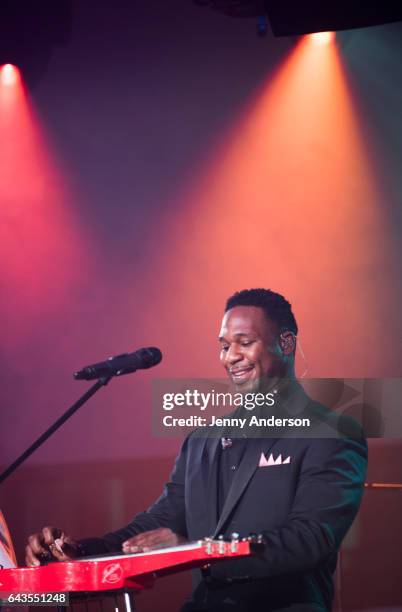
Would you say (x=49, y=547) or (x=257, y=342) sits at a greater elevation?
(x=257, y=342)

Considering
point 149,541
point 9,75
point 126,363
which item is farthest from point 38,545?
point 9,75

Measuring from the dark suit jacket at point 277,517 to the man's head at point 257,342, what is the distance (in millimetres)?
369

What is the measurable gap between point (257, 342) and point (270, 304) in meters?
0.31

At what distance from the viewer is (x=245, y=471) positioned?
3193 mm

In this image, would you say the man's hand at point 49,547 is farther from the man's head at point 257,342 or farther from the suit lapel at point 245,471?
the man's head at point 257,342

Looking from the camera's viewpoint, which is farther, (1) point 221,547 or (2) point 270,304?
(2) point 270,304

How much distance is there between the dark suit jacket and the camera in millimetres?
2707

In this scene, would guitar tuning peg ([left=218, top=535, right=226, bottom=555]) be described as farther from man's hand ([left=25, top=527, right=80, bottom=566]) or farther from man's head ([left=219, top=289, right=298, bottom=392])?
man's head ([left=219, top=289, right=298, bottom=392])

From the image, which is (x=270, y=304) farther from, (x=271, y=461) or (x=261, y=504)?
(x=261, y=504)

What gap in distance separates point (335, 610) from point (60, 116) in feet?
9.95

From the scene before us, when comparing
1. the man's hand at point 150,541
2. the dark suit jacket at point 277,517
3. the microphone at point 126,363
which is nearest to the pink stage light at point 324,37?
the dark suit jacket at point 277,517

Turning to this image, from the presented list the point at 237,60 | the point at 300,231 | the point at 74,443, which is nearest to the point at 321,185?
the point at 300,231

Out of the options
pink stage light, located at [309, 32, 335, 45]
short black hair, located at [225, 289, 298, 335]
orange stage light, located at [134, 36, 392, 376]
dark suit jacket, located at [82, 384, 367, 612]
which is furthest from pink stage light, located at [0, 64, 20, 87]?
dark suit jacket, located at [82, 384, 367, 612]

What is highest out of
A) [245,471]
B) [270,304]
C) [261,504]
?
[270,304]
